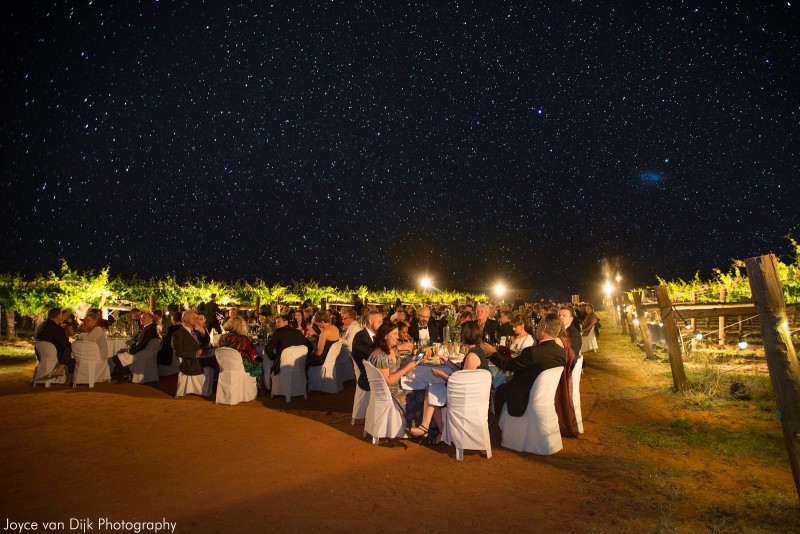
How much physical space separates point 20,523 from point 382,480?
116 inches

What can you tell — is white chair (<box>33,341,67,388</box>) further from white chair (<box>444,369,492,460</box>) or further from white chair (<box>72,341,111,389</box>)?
white chair (<box>444,369,492,460</box>)

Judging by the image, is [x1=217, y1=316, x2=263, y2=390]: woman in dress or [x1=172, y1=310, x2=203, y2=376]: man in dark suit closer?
[x1=217, y1=316, x2=263, y2=390]: woman in dress

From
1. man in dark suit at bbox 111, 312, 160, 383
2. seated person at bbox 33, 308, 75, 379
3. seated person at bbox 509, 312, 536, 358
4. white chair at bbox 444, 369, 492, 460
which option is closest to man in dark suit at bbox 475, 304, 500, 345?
seated person at bbox 509, 312, 536, 358

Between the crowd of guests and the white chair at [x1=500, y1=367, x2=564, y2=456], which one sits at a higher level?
the crowd of guests

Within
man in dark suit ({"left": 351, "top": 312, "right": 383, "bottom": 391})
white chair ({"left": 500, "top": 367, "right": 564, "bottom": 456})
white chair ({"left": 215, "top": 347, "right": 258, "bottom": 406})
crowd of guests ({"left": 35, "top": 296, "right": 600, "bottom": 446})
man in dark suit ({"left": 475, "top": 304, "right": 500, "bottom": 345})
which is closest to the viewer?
white chair ({"left": 500, "top": 367, "right": 564, "bottom": 456})

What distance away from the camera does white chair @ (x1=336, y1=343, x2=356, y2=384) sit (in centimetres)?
895

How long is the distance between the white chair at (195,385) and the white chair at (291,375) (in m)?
1.31

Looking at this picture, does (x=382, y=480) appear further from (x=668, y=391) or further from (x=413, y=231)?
(x=413, y=231)

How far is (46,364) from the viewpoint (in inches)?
352

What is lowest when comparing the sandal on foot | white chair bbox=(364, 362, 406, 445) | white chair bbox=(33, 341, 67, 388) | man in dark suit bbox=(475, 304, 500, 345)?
the sandal on foot

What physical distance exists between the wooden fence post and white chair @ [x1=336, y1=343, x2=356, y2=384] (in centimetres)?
664

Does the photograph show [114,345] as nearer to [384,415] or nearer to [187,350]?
[187,350]

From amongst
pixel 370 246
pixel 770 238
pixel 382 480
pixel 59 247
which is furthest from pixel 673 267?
pixel 59 247

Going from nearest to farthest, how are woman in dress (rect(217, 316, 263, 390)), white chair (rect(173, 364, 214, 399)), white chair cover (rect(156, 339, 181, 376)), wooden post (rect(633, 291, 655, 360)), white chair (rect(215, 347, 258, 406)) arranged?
white chair (rect(215, 347, 258, 406)) < woman in dress (rect(217, 316, 263, 390)) < white chair (rect(173, 364, 214, 399)) < white chair cover (rect(156, 339, 181, 376)) < wooden post (rect(633, 291, 655, 360))
